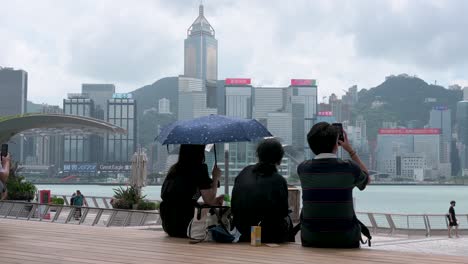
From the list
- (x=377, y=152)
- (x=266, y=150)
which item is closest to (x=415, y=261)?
(x=266, y=150)

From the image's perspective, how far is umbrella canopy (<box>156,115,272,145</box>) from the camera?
7552 millimetres

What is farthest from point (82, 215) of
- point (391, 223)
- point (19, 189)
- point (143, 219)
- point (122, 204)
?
point (19, 189)

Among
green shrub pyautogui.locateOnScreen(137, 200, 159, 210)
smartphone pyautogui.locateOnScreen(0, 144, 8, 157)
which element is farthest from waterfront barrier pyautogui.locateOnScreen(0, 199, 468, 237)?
smartphone pyautogui.locateOnScreen(0, 144, 8, 157)

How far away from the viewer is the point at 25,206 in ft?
55.8

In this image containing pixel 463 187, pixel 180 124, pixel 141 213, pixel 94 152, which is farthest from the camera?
pixel 463 187

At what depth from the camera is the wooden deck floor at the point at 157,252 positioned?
16.5 feet

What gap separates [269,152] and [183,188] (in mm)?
1174

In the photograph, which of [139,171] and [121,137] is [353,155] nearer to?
[139,171]

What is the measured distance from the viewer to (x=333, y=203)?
6.03 meters

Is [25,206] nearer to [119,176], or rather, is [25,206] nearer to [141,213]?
[141,213]

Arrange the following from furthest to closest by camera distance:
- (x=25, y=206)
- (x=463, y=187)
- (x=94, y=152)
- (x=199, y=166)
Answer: (x=463, y=187), (x=94, y=152), (x=25, y=206), (x=199, y=166)

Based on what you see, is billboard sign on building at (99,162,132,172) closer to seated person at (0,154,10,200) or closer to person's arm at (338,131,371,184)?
seated person at (0,154,10,200)

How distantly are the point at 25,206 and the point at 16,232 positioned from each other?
32.7ft

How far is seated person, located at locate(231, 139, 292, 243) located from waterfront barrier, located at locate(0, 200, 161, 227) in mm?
8390
